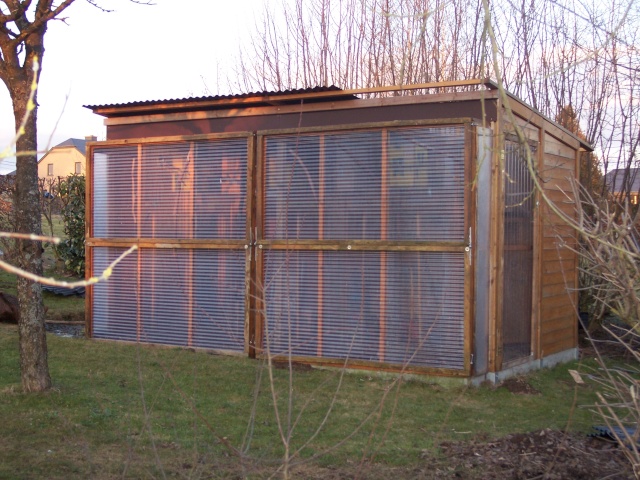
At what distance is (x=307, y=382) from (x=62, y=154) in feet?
165

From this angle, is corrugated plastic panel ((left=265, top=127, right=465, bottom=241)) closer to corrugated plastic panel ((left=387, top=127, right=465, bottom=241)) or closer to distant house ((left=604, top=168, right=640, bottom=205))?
corrugated plastic panel ((left=387, top=127, right=465, bottom=241))

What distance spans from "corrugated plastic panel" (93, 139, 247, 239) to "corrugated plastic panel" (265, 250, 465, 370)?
39.5 inches

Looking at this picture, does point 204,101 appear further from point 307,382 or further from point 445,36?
point 445,36

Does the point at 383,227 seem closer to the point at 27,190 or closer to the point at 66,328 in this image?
the point at 27,190

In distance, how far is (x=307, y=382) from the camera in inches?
302

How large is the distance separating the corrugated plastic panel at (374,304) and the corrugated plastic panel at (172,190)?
1002 mm

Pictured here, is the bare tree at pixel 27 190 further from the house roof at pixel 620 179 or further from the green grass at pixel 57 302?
the house roof at pixel 620 179

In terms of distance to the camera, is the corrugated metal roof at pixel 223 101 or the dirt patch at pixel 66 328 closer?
the corrugated metal roof at pixel 223 101

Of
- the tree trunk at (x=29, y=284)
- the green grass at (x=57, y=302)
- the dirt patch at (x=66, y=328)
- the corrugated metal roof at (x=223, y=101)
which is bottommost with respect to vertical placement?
the dirt patch at (x=66, y=328)

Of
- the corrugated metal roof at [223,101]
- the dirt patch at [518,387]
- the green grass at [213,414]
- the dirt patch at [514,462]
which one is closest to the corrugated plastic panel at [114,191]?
the corrugated metal roof at [223,101]

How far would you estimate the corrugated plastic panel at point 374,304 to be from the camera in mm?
7695

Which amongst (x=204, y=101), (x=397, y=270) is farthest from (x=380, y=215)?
(x=204, y=101)

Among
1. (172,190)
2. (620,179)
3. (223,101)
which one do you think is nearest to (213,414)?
(172,190)

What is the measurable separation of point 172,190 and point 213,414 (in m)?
3.81
